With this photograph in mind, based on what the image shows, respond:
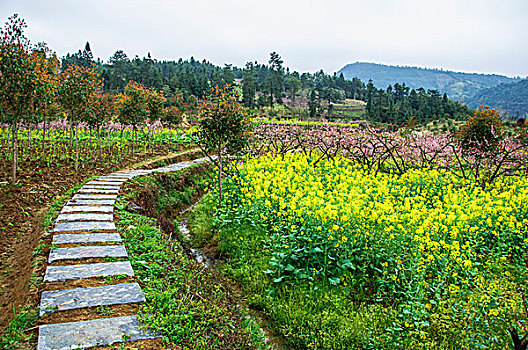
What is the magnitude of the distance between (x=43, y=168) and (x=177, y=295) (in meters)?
7.81

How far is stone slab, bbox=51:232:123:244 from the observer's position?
4785 mm

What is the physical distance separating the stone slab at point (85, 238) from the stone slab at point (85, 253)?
0.80 ft

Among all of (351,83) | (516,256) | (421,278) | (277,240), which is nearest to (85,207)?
(277,240)

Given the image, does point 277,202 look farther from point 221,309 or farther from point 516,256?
point 516,256

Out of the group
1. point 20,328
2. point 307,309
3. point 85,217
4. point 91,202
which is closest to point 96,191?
point 91,202

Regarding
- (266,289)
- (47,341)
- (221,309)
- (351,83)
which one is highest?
(351,83)

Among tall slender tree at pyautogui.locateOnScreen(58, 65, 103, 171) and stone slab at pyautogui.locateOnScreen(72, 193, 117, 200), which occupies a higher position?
tall slender tree at pyautogui.locateOnScreen(58, 65, 103, 171)

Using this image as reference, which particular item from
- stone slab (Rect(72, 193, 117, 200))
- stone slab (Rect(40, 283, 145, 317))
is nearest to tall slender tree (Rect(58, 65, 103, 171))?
stone slab (Rect(72, 193, 117, 200))

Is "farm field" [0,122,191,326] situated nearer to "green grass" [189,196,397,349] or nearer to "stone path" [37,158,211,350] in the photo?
"stone path" [37,158,211,350]

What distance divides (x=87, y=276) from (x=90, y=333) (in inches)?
43.4

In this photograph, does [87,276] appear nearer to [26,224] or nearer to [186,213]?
[26,224]

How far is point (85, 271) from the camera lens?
4.00 metres

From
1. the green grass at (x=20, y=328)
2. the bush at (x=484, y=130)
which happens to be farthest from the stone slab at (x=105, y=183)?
the bush at (x=484, y=130)

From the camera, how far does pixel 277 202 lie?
309 inches
